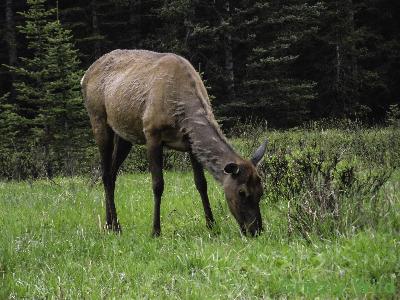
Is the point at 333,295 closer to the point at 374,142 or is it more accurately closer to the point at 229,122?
the point at 374,142

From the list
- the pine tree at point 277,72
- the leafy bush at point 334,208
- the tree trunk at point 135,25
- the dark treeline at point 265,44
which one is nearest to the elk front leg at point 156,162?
the leafy bush at point 334,208

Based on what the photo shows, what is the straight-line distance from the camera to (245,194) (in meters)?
5.98

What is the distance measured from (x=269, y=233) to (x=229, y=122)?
21412 mm

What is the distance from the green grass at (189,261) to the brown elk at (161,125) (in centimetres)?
39

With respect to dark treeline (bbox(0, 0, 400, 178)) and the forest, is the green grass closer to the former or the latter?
the forest

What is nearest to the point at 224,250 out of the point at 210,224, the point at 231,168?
the point at 231,168

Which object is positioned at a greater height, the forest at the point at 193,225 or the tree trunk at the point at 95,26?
the tree trunk at the point at 95,26

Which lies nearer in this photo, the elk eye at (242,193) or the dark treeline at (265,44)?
the elk eye at (242,193)

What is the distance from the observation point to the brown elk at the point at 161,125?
6086mm

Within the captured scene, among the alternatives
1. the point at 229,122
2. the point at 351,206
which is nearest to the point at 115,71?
the point at 351,206

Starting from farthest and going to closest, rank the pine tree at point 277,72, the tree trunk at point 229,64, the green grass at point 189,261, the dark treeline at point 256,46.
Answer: the tree trunk at point 229,64 → the dark treeline at point 256,46 → the pine tree at point 277,72 → the green grass at point 189,261

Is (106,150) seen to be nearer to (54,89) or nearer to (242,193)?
(242,193)

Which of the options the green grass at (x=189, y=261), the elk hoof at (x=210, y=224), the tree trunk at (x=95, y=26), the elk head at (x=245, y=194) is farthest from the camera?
the tree trunk at (x=95, y=26)

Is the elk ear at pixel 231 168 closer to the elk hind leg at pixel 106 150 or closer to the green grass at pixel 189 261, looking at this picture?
the green grass at pixel 189 261
